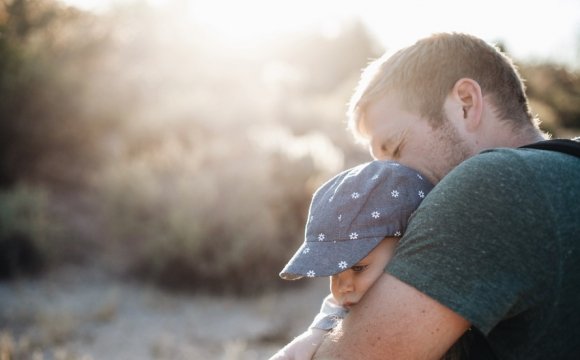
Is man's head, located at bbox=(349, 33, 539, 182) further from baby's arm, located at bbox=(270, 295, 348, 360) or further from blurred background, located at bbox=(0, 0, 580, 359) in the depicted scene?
blurred background, located at bbox=(0, 0, 580, 359)

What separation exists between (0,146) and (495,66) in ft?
25.5

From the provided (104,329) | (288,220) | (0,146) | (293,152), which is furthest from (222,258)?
(0,146)

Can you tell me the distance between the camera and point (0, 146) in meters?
8.16

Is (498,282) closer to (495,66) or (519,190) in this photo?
(519,190)

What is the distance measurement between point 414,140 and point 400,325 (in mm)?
769

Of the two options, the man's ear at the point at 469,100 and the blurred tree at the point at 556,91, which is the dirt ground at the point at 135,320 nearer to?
the man's ear at the point at 469,100

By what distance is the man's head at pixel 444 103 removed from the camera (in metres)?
1.90

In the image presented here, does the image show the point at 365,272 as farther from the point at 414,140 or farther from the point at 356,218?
the point at 414,140

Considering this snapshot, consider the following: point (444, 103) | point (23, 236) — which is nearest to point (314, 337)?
point (444, 103)

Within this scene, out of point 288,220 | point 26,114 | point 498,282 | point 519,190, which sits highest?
point 26,114

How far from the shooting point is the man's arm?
1.35 m

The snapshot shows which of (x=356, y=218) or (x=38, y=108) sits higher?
(x=38, y=108)

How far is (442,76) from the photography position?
6.36 ft

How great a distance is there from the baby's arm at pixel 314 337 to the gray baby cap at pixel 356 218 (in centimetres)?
31
